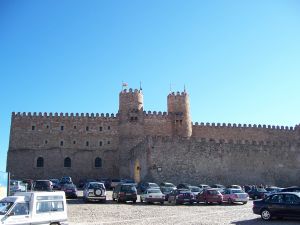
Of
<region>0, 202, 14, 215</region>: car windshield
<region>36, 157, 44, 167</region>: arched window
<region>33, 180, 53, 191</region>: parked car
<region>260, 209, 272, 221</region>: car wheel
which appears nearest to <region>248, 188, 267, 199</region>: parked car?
<region>260, 209, 272, 221</region>: car wheel

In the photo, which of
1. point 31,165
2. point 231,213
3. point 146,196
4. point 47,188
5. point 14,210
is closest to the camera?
point 14,210

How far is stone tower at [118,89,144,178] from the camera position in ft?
135

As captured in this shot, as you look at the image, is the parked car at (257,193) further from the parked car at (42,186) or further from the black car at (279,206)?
the parked car at (42,186)

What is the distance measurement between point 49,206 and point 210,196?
11.5 meters

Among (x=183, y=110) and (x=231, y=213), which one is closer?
(x=231, y=213)

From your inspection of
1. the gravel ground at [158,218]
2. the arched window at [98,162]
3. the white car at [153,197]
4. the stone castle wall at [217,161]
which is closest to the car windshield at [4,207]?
the gravel ground at [158,218]

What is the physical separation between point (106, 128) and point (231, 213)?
93.6 ft

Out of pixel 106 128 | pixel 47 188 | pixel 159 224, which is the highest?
pixel 106 128

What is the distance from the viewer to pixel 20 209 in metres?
9.91

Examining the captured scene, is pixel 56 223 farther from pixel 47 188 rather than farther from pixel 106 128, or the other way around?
pixel 106 128

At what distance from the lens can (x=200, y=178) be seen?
105 feet

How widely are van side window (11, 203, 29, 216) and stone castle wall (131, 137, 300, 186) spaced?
2045 cm

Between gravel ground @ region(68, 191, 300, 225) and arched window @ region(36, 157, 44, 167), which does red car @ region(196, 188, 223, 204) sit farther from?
arched window @ region(36, 157, 44, 167)

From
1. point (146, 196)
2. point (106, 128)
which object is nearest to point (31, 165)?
point (106, 128)
